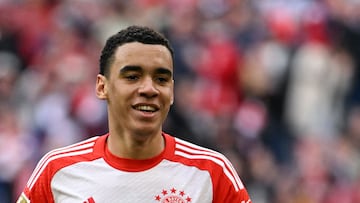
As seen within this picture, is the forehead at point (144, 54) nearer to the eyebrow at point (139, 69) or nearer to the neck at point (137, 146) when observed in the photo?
the eyebrow at point (139, 69)

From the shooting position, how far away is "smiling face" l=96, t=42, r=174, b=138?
6137 millimetres

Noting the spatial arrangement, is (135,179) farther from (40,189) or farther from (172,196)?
(40,189)

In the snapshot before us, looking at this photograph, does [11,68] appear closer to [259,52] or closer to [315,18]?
[259,52]

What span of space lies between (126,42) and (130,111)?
36 centimetres

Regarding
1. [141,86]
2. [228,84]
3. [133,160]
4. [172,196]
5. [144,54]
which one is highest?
[144,54]

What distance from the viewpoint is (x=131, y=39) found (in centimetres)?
630

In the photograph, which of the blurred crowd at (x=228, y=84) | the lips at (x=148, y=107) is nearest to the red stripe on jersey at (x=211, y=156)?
the lips at (x=148, y=107)

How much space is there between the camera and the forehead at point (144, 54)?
6.20 meters

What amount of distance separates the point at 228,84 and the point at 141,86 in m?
7.91

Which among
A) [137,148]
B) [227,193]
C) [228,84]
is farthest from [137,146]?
[228,84]

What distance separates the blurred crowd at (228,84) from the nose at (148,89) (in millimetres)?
5757

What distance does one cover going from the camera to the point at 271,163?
1306 centimetres

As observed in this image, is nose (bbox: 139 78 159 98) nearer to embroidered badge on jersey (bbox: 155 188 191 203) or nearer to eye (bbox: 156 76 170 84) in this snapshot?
eye (bbox: 156 76 170 84)

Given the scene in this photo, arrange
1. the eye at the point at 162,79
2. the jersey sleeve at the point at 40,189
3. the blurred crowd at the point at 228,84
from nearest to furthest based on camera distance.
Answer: the eye at the point at 162,79 < the jersey sleeve at the point at 40,189 < the blurred crowd at the point at 228,84
